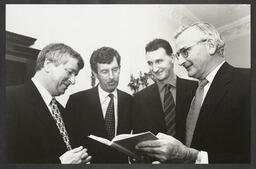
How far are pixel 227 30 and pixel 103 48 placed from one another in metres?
1.19

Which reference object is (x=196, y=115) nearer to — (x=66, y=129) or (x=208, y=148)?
(x=208, y=148)

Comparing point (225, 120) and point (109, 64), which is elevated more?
point (109, 64)

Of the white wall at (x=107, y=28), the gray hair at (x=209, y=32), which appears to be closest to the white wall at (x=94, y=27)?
the white wall at (x=107, y=28)

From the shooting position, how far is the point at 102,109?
3.71 metres

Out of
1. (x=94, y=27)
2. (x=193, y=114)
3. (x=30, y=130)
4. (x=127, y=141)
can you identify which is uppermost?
(x=94, y=27)

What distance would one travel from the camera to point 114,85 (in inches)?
146

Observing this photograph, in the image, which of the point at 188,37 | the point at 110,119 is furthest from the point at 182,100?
the point at 110,119

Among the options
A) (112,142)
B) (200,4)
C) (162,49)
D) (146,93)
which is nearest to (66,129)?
(112,142)

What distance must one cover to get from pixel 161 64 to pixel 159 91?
26cm

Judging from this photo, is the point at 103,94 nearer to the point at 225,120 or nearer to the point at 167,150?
the point at 167,150

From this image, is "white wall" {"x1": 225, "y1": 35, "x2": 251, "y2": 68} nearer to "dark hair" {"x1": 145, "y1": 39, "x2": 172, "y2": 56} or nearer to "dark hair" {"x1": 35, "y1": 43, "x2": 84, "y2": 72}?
"dark hair" {"x1": 145, "y1": 39, "x2": 172, "y2": 56}

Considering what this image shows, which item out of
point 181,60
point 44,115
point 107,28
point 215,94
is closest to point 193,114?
point 215,94

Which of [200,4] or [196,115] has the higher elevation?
[200,4]

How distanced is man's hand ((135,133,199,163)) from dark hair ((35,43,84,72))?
1.00m
